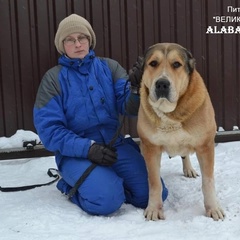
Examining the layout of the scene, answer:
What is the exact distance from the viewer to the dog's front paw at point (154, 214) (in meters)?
2.69

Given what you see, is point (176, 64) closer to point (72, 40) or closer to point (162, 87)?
point (162, 87)

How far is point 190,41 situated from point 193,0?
43cm

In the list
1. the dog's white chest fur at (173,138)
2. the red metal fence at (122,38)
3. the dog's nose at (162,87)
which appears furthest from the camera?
the red metal fence at (122,38)

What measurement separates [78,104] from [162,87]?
0.78 metres

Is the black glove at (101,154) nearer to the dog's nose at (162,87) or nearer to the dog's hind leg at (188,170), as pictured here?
the dog's nose at (162,87)

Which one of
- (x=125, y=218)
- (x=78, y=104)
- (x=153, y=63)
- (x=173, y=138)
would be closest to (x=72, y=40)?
(x=78, y=104)

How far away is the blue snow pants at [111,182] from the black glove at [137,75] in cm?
51

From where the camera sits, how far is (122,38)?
4.38 m

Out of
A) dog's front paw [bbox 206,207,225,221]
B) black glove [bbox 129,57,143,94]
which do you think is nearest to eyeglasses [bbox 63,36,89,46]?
black glove [bbox 129,57,143,94]

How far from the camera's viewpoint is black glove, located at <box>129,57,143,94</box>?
9.18 feet

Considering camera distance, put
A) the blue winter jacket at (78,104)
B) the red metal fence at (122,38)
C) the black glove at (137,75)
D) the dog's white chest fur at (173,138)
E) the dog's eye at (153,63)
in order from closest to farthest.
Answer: the dog's eye at (153,63), the dog's white chest fur at (173,138), the black glove at (137,75), the blue winter jacket at (78,104), the red metal fence at (122,38)

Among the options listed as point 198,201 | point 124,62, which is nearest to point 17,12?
point 124,62

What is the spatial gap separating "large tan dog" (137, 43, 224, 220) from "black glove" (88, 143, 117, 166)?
234 mm

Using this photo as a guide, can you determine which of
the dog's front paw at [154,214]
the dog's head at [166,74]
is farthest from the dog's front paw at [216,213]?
the dog's head at [166,74]
